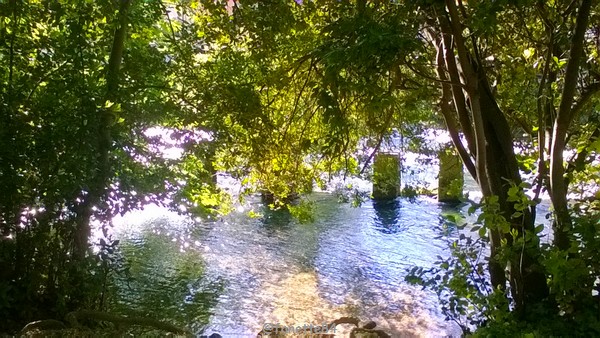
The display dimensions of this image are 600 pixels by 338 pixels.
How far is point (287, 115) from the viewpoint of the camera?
4.05 meters

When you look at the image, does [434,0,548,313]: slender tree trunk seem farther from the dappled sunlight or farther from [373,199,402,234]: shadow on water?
[373,199,402,234]: shadow on water

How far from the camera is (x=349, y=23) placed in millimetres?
2236

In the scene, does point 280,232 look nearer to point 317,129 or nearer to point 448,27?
point 317,129

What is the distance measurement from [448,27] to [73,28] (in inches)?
77.8

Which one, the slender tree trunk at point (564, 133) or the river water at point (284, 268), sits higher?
the slender tree trunk at point (564, 133)

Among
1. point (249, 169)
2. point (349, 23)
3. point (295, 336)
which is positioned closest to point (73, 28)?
point (349, 23)

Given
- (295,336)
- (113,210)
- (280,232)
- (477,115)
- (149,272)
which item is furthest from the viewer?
(280,232)

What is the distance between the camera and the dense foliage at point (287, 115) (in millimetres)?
2410

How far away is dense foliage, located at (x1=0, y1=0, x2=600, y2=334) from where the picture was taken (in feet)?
7.91

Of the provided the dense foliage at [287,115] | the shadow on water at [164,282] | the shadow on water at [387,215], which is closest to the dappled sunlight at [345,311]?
the shadow on water at [164,282]

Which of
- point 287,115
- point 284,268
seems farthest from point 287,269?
point 287,115

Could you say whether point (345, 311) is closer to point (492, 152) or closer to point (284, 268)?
point (284, 268)

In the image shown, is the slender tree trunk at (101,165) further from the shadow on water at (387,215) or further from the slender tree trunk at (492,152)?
the shadow on water at (387,215)

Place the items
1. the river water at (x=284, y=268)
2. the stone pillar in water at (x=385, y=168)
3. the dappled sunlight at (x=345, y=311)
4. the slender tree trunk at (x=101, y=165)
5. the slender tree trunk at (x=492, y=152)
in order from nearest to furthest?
1. the slender tree trunk at (x=492, y=152)
2. the slender tree trunk at (x=101, y=165)
3. the stone pillar in water at (x=385, y=168)
4. the dappled sunlight at (x=345, y=311)
5. the river water at (x=284, y=268)
